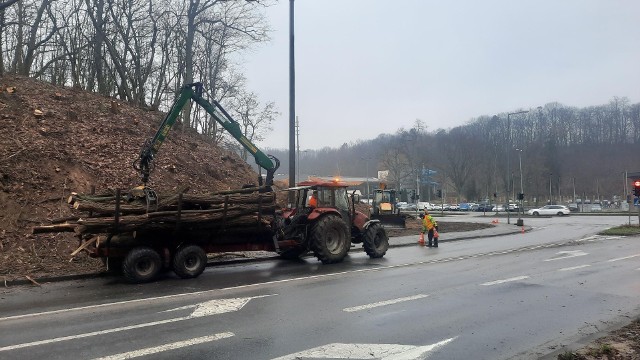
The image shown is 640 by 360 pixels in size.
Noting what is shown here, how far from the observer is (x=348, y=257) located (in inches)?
682

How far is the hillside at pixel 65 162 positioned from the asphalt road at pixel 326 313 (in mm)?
2625

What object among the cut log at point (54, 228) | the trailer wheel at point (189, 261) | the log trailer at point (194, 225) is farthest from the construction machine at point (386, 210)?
the cut log at point (54, 228)

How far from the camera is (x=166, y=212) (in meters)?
12.3

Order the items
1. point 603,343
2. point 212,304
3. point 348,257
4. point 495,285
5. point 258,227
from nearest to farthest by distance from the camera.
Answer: point 603,343
point 212,304
point 495,285
point 258,227
point 348,257

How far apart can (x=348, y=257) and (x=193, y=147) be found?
12.1m

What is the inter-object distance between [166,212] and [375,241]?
7115mm

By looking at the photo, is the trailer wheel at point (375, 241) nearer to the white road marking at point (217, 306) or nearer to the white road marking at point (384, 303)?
the white road marking at point (384, 303)

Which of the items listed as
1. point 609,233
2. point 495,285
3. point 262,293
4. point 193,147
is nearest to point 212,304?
point 262,293

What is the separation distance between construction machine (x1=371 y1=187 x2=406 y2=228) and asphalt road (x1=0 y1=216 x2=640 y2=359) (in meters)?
19.6

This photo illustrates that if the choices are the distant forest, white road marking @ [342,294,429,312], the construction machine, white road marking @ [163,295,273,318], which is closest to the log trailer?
white road marking @ [163,295,273,318]

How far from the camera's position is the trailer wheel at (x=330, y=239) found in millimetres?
15031

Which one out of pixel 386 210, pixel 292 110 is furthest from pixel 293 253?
pixel 386 210

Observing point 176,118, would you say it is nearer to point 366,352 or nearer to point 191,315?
point 191,315

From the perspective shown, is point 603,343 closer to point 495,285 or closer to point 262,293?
point 495,285
